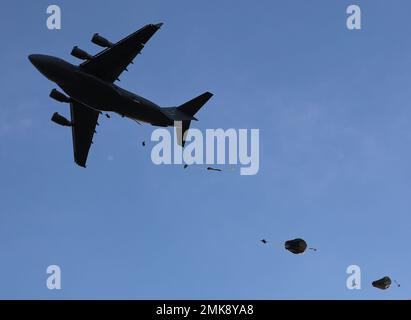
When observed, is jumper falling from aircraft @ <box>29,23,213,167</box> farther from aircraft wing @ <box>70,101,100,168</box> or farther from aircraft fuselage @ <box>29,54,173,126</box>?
aircraft wing @ <box>70,101,100,168</box>

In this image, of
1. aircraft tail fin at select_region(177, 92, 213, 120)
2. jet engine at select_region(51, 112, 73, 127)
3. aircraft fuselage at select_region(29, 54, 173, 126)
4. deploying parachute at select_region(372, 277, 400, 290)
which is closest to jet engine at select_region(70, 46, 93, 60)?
aircraft fuselage at select_region(29, 54, 173, 126)

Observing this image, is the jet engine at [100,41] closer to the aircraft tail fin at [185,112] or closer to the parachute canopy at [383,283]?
the aircraft tail fin at [185,112]

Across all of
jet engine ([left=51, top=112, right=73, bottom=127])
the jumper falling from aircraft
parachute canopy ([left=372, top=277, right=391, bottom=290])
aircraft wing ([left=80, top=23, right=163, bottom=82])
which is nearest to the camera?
the jumper falling from aircraft

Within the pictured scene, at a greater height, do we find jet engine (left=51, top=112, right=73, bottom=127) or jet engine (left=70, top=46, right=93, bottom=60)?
jet engine (left=70, top=46, right=93, bottom=60)

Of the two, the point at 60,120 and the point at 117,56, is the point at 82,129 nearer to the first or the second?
the point at 60,120

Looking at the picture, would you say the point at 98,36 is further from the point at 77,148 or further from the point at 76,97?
the point at 77,148

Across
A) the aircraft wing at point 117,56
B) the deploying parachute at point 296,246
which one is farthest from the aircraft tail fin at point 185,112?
the deploying parachute at point 296,246

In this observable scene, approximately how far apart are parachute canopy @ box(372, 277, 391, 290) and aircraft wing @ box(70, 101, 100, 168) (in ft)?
104

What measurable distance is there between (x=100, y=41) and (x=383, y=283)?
1357 inches

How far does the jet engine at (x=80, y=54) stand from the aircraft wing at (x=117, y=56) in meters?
0.40

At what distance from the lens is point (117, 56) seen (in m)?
50.4

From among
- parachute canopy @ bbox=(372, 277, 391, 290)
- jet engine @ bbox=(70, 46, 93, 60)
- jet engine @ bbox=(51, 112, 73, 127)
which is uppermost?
jet engine @ bbox=(70, 46, 93, 60)

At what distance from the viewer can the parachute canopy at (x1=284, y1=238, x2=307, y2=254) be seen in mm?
50000
